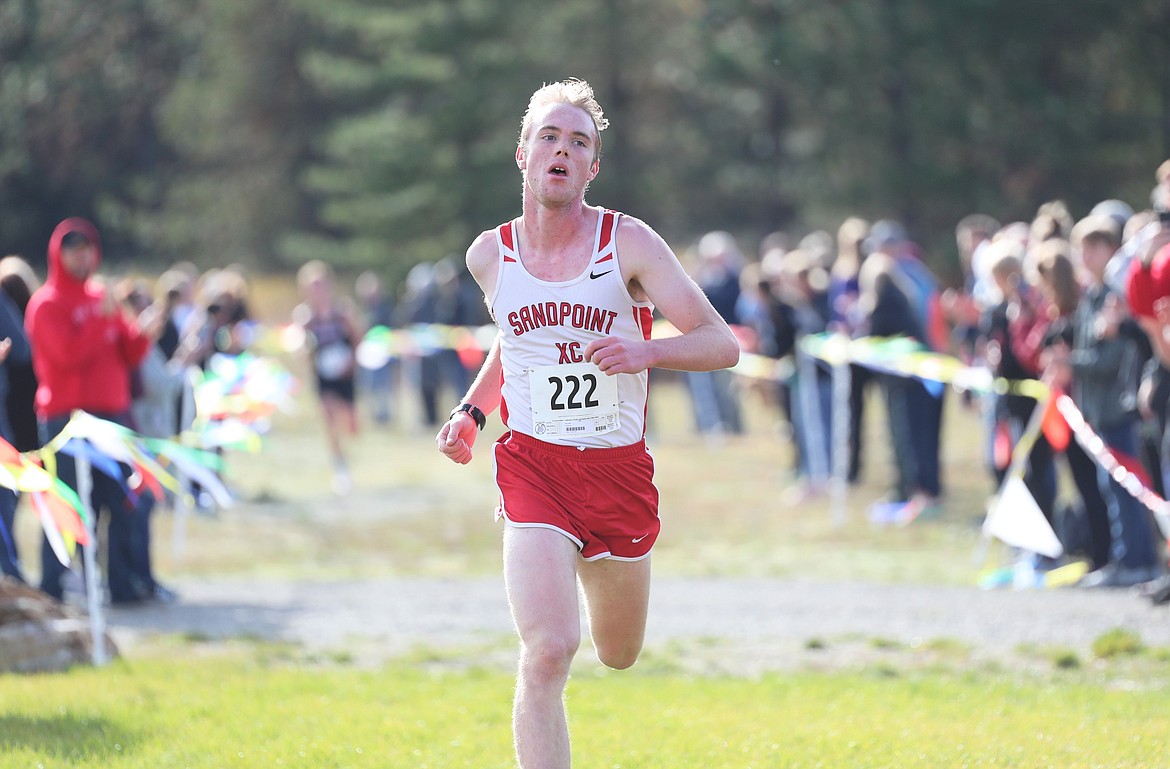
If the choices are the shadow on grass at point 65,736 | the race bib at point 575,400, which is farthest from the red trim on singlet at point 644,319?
the shadow on grass at point 65,736

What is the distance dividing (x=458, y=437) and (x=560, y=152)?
101cm

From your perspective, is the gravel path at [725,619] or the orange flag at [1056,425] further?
the orange flag at [1056,425]

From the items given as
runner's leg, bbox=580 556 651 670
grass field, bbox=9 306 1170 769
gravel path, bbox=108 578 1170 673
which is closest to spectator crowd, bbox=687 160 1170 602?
gravel path, bbox=108 578 1170 673

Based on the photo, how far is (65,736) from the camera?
254 inches

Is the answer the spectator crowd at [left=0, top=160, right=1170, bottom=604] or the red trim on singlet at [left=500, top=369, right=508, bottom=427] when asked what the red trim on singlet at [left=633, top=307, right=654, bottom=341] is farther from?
the spectator crowd at [left=0, top=160, right=1170, bottom=604]

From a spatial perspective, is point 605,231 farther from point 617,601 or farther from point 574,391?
point 617,601

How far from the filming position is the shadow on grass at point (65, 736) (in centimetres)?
620

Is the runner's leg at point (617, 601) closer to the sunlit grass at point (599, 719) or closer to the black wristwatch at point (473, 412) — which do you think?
the black wristwatch at point (473, 412)

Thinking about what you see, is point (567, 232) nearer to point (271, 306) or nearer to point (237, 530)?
point (237, 530)

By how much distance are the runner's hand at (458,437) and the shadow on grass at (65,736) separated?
2.02 metres

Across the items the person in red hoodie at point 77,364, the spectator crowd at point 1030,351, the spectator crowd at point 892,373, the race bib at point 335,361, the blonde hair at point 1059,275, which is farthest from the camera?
the race bib at point 335,361

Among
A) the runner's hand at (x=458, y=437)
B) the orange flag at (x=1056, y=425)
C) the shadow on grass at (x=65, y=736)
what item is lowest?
the shadow on grass at (x=65, y=736)

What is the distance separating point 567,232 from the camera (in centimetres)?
524

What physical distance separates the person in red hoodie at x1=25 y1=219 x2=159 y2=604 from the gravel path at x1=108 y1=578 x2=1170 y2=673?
1.75 ft
